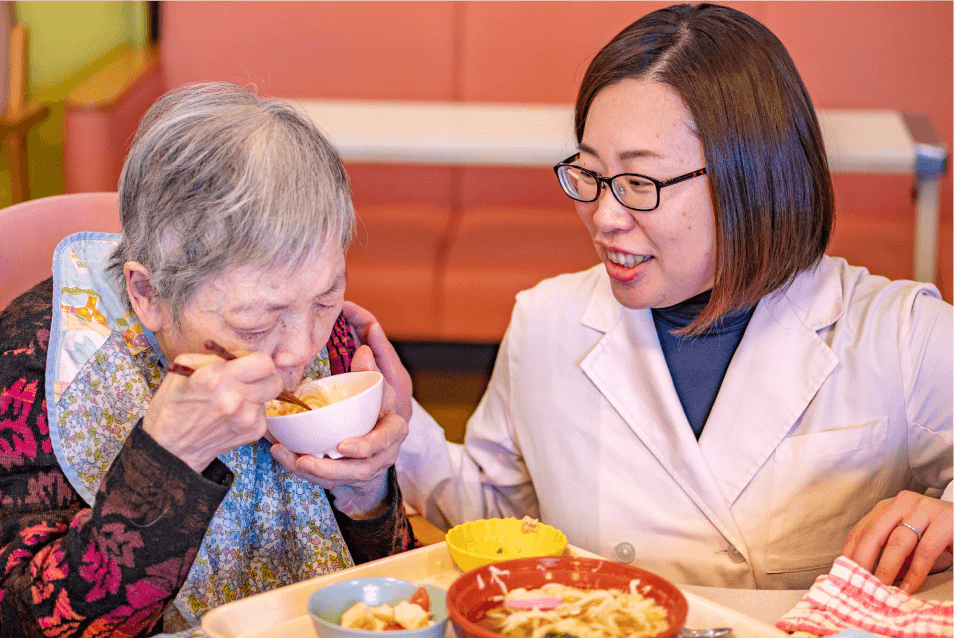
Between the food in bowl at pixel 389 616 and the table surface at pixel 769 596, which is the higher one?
the food in bowl at pixel 389 616

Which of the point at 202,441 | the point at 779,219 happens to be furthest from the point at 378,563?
the point at 779,219

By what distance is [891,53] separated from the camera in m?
3.61

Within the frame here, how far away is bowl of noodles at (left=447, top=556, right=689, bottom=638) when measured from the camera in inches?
37.3

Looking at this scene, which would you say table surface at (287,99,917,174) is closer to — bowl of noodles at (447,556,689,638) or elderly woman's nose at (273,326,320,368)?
elderly woman's nose at (273,326,320,368)

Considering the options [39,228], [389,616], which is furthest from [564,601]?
[39,228]

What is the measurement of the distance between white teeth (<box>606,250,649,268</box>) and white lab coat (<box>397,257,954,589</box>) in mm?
168

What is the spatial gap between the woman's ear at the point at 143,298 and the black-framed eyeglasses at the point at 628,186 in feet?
2.20

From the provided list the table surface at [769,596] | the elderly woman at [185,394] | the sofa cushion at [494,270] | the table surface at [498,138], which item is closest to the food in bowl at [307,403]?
the elderly woman at [185,394]

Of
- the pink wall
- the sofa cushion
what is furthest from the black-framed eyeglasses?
the pink wall

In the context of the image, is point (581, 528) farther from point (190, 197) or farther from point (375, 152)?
point (375, 152)

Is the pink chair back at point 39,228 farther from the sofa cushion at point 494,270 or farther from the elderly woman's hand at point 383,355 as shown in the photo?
the sofa cushion at point 494,270

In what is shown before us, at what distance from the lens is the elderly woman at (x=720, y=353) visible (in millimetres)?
1444

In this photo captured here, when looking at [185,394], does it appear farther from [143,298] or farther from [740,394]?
[740,394]

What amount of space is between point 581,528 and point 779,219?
618mm
